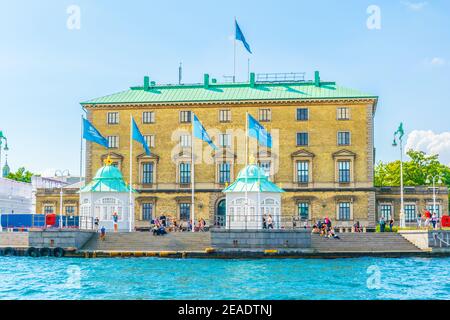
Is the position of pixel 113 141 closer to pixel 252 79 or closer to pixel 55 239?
pixel 252 79

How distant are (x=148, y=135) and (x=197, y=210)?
35.1ft

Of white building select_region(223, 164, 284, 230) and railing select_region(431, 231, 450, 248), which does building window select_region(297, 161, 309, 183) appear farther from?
railing select_region(431, 231, 450, 248)

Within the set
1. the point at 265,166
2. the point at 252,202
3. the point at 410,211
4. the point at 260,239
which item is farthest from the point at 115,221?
the point at 410,211

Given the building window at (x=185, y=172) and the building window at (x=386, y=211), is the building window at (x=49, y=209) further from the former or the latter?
the building window at (x=386, y=211)

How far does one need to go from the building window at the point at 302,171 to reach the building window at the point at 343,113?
6.57 meters

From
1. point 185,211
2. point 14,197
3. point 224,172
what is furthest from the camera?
point 14,197

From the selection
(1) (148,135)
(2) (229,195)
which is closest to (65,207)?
(1) (148,135)

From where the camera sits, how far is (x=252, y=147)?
8312cm

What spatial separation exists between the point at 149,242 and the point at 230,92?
31.7 meters

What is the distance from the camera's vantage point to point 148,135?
84312 mm

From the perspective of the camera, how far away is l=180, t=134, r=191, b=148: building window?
8392 centimetres

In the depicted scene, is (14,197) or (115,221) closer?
(115,221)

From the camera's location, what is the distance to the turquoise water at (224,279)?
30.0m

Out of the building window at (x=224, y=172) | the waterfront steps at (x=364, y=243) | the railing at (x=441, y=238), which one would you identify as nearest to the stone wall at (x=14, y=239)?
the waterfront steps at (x=364, y=243)
